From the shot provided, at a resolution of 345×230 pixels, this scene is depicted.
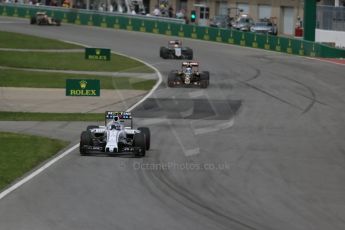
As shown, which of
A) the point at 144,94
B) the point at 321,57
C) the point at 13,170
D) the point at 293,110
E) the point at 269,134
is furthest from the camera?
the point at 321,57

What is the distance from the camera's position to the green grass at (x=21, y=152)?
19.2 meters

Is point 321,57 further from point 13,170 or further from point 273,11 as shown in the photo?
point 13,170

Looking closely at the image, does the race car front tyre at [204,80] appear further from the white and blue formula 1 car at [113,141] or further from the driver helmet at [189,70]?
the white and blue formula 1 car at [113,141]

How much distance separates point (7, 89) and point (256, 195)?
21.2 meters

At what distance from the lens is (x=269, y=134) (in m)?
26.6

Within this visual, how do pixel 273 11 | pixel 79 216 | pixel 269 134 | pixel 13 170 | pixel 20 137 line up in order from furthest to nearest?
pixel 273 11 < pixel 269 134 < pixel 20 137 < pixel 13 170 < pixel 79 216

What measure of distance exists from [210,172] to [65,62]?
99.6 ft

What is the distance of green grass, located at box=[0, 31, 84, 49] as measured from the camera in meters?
58.2

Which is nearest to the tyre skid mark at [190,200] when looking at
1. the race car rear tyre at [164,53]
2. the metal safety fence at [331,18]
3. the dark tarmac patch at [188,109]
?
the dark tarmac patch at [188,109]

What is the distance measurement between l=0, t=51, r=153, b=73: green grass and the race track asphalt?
8.58 meters

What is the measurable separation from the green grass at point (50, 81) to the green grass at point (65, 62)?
10.9 ft

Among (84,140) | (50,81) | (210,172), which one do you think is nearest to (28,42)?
(50,81)

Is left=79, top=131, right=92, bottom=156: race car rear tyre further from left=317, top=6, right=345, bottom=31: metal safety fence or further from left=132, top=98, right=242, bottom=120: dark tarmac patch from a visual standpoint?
left=317, top=6, right=345, bottom=31: metal safety fence

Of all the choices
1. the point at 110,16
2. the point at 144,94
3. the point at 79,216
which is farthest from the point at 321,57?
the point at 79,216
